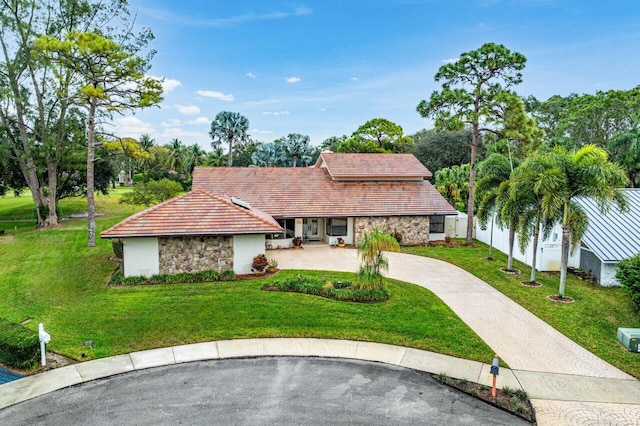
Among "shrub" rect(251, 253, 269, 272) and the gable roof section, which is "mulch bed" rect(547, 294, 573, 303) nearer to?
the gable roof section

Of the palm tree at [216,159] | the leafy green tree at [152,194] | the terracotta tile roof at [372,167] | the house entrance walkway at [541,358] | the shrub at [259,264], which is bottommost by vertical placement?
the house entrance walkway at [541,358]

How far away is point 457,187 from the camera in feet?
110

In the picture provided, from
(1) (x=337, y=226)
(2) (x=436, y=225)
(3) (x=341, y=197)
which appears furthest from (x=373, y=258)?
(2) (x=436, y=225)

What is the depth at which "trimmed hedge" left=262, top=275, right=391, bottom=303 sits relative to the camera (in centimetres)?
1445

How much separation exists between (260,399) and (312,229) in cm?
1822

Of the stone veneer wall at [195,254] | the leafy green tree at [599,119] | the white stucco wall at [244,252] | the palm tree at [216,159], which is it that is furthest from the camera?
the palm tree at [216,159]

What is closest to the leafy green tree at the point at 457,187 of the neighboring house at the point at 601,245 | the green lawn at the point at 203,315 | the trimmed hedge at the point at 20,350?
the neighboring house at the point at 601,245

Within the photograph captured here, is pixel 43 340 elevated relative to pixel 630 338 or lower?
elevated

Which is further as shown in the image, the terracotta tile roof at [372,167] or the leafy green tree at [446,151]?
the leafy green tree at [446,151]

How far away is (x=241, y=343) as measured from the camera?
36.7 ft

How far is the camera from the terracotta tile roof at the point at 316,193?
24.8m

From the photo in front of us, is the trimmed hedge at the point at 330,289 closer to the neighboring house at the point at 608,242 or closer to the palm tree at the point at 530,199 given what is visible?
the palm tree at the point at 530,199

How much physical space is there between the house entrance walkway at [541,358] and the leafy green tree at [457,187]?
15.6 m

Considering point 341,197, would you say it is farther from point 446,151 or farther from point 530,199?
point 446,151
